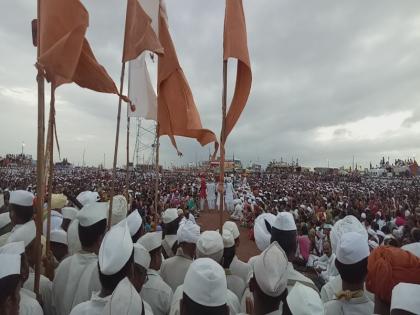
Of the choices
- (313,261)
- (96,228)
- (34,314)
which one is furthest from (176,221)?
(313,261)

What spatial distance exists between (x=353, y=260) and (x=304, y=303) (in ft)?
3.10

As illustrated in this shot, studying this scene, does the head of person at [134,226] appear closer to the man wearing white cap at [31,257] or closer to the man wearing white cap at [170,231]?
the man wearing white cap at [170,231]

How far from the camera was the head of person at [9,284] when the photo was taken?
1972 millimetres

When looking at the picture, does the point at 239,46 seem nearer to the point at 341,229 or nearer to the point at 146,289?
Answer: the point at 341,229

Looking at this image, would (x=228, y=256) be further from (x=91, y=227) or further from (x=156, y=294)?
(x=91, y=227)

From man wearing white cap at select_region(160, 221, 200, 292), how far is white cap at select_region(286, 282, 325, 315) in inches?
71.2

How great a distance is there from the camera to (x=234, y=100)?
14.1ft

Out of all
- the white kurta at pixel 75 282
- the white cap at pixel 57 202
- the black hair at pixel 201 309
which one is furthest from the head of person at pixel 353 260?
the white cap at pixel 57 202

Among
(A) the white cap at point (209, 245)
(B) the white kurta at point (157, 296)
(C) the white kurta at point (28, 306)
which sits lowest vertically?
(B) the white kurta at point (157, 296)

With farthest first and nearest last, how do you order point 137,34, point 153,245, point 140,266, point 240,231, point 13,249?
point 240,231 → point 137,34 → point 153,245 → point 140,266 → point 13,249

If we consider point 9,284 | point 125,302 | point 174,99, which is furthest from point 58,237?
point 125,302

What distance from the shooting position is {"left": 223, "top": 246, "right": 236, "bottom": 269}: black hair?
3549 millimetres

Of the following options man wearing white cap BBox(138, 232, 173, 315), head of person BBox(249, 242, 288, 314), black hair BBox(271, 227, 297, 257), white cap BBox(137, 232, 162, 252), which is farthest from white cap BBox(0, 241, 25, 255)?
black hair BBox(271, 227, 297, 257)

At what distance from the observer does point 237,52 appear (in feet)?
13.4
